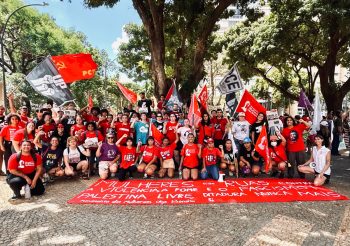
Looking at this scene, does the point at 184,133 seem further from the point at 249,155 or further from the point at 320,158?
the point at 320,158

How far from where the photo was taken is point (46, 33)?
26.6m

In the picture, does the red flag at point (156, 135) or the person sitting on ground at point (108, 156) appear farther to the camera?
the red flag at point (156, 135)

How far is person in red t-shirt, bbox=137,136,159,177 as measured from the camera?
8.61 metres

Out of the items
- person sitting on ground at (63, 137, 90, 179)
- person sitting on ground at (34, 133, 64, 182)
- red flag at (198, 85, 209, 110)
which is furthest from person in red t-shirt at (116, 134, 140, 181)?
red flag at (198, 85, 209, 110)

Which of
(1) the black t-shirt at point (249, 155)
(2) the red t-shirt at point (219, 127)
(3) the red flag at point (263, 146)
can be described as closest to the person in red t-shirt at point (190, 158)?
(2) the red t-shirt at point (219, 127)

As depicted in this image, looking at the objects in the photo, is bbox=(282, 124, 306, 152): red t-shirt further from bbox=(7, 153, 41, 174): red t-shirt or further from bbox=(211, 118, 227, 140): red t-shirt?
bbox=(7, 153, 41, 174): red t-shirt

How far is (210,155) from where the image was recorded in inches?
328

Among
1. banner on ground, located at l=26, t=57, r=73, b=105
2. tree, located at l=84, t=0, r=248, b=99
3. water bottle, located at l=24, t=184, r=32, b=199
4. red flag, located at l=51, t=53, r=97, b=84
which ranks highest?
tree, located at l=84, t=0, r=248, b=99

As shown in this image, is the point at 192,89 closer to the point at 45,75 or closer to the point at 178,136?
the point at 178,136

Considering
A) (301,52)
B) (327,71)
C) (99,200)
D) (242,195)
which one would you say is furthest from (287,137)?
(301,52)

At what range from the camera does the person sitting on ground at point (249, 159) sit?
867 cm

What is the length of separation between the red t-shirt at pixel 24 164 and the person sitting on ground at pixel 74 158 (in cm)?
133

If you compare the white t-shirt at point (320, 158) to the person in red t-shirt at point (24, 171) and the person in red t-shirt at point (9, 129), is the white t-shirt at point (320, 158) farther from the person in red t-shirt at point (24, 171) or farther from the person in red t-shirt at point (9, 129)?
the person in red t-shirt at point (9, 129)

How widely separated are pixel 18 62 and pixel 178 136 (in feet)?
82.7
